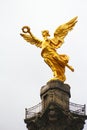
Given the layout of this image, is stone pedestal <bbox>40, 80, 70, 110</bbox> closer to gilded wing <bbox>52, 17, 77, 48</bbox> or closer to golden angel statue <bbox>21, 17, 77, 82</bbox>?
golden angel statue <bbox>21, 17, 77, 82</bbox>

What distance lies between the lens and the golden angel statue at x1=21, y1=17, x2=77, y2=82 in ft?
212

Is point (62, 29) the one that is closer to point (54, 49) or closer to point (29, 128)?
point (54, 49)

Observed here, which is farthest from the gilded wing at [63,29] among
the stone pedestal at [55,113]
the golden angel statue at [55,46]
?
the stone pedestal at [55,113]

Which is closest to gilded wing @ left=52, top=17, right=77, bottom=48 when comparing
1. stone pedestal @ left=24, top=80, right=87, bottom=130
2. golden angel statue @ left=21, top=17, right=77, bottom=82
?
golden angel statue @ left=21, top=17, right=77, bottom=82

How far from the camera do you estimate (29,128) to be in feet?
210

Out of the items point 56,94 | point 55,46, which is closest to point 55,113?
point 56,94

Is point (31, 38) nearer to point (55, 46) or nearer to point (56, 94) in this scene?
point (55, 46)

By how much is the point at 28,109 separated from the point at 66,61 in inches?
199

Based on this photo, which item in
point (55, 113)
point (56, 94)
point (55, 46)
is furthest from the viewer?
point (55, 46)

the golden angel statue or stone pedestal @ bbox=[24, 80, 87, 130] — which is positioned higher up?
the golden angel statue

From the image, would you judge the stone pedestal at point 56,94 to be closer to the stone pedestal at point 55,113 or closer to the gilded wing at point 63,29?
the stone pedestal at point 55,113

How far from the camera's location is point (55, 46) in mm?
65688

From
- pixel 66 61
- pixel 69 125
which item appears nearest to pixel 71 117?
pixel 69 125

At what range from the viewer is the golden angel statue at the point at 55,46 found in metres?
64.6
